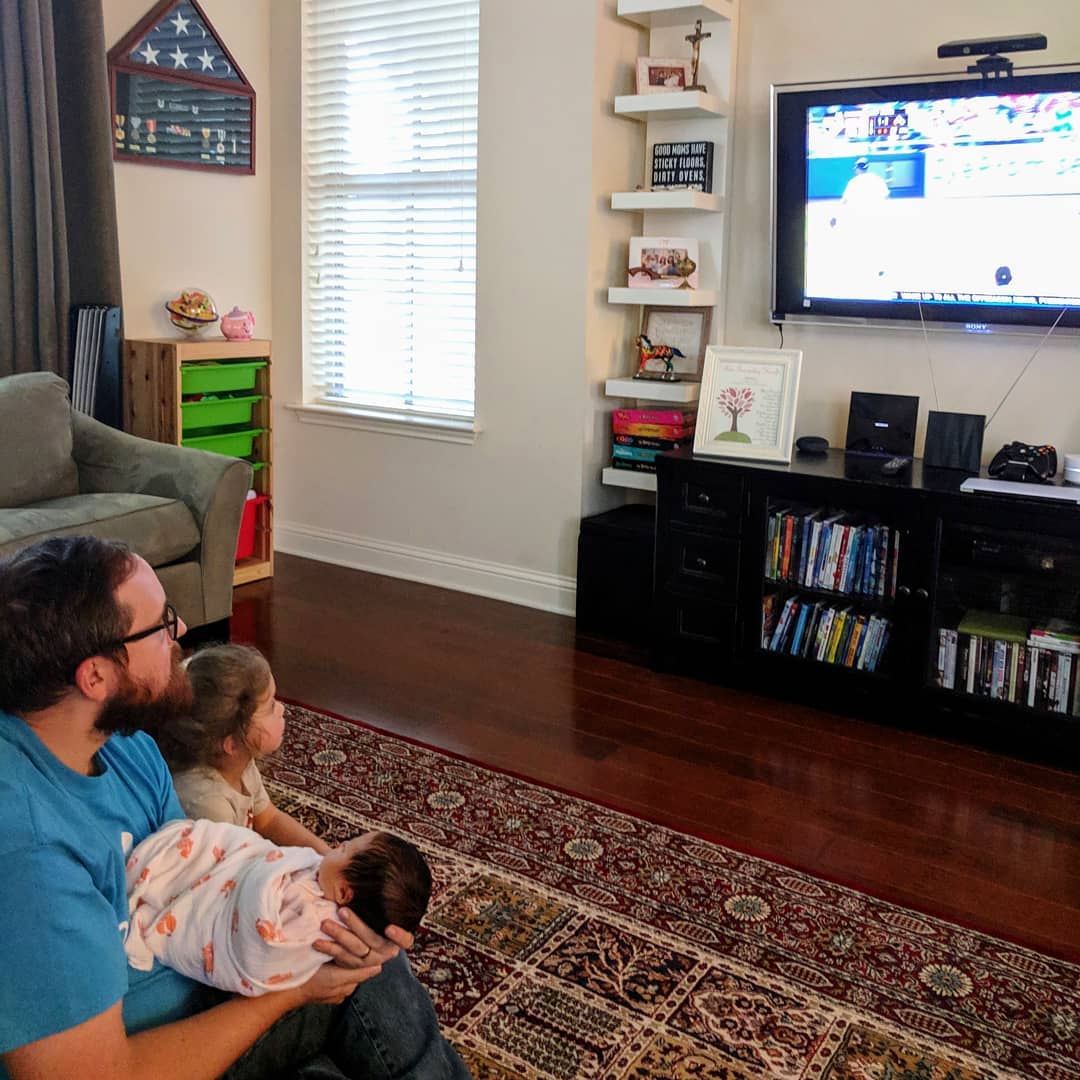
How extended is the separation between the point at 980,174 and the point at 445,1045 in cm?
294

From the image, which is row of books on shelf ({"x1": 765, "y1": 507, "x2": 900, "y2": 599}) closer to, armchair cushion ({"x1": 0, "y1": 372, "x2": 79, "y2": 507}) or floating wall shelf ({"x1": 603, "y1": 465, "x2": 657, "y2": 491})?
floating wall shelf ({"x1": 603, "y1": 465, "x2": 657, "y2": 491})

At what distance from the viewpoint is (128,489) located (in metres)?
3.96

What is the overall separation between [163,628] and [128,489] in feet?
9.36

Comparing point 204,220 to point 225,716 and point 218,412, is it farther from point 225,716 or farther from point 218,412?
point 225,716

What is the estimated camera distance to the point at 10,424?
3.74 m

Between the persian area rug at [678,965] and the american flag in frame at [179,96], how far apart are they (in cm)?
285

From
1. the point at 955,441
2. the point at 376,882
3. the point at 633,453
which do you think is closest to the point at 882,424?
the point at 955,441

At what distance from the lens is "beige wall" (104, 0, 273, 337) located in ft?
15.2

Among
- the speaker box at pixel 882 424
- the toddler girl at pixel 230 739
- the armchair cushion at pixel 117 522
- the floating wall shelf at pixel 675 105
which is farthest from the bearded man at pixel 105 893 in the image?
the floating wall shelf at pixel 675 105

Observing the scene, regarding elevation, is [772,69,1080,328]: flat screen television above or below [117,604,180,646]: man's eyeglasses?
above

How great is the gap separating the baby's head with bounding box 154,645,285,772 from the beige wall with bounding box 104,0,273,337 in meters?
3.17

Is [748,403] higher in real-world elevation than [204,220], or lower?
lower

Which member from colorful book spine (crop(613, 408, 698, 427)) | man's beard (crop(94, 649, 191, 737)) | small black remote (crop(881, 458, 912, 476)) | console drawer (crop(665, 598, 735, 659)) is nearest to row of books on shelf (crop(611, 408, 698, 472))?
colorful book spine (crop(613, 408, 698, 427))

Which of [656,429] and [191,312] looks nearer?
[656,429]
